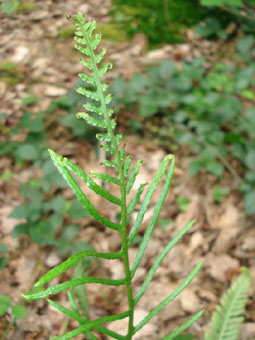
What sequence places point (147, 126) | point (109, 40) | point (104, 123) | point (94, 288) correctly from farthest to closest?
point (109, 40) → point (147, 126) → point (94, 288) → point (104, 123)

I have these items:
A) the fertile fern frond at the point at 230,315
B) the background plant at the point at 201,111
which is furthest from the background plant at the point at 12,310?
the background plant at the point at 201,111

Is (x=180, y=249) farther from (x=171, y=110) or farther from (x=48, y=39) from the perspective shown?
(x=48, y=39)

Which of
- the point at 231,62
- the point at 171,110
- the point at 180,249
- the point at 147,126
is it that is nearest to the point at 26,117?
the point at 147,126

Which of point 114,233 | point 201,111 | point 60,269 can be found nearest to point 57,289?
point 60,269

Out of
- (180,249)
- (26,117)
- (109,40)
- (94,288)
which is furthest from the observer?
(109,40)

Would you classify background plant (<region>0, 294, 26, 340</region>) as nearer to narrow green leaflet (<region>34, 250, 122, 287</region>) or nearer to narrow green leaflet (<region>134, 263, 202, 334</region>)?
narrow green leaflet (<region>134, 263, 202, 334</region>)

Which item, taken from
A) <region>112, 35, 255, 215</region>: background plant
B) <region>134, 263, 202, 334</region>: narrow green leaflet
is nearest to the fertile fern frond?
<region>134, 263, 202, 334</region>: narrow green leaflet
